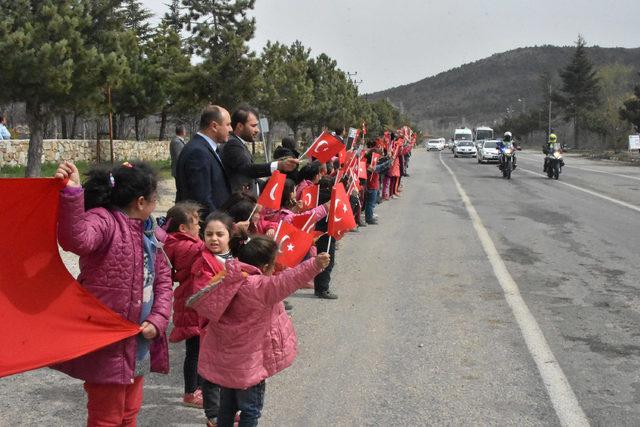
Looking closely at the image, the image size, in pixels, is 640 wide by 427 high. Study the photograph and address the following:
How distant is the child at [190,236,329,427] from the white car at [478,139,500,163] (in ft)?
130

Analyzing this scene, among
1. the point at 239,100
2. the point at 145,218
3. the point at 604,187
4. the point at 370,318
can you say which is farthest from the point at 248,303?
the point at 239,100

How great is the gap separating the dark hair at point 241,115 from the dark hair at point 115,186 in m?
2.24

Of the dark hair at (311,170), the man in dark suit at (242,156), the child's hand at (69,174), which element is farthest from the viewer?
the dark hair at (311,170)

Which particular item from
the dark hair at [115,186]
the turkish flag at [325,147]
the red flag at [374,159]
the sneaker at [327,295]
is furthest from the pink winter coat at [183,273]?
the red flag at [374,159]

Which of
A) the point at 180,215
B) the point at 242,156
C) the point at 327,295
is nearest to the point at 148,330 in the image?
the point at 180,215

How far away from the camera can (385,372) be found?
531 centimetres

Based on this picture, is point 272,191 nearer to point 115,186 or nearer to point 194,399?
point 194,399

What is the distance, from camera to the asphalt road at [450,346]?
461 centimetres

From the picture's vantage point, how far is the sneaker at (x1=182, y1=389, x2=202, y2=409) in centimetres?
473

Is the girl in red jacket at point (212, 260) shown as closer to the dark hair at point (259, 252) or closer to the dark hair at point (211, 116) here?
the dark hair at point (259, 252)

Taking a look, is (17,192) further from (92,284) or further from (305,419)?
(305,419)

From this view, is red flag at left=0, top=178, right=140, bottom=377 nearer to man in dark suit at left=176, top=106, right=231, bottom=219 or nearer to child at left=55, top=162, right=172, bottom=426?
child at left=55, top=162, right=172, bottom=426

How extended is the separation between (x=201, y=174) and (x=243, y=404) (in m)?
1.93

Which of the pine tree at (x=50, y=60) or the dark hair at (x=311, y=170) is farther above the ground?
the pine tree at (x=50, y=60)
